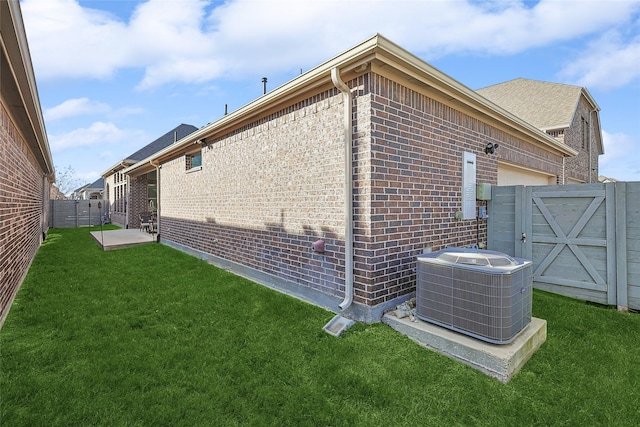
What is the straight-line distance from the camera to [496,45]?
667 cm

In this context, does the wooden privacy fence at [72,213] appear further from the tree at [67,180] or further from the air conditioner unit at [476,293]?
the tree at [67,180]

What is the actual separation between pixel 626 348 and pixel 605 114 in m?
17.2

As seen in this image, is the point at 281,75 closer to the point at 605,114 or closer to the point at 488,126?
the point at 488,126

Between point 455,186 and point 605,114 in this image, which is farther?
point 605,114

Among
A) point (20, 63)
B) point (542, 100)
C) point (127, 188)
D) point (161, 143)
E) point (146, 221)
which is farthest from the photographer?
point (161, 143)

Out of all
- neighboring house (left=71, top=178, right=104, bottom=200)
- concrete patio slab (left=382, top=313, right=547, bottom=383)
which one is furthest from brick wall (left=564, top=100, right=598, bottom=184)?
neighboring house (left=71, top=178, right=104, bottom=200)

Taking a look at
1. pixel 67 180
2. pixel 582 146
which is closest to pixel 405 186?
pixel 582 146

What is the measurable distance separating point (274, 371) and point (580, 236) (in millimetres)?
4909

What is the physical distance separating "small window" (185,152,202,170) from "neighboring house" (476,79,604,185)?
32.0 ft

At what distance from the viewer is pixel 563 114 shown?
11406 millimetres

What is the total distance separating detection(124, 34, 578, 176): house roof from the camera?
3.36m

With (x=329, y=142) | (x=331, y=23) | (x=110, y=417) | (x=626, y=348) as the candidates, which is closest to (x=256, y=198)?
(x=329, y=142)

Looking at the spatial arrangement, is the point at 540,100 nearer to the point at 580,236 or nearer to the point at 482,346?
the point at 580,236

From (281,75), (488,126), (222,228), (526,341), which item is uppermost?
(281,75)
